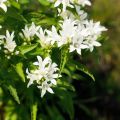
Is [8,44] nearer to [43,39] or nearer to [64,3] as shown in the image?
[43,39]

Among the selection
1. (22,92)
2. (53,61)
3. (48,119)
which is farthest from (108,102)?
(53,61)

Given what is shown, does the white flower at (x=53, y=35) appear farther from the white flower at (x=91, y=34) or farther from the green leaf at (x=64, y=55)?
the white flower at (x=91, y=34)

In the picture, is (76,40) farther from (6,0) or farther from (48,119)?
(48,119)

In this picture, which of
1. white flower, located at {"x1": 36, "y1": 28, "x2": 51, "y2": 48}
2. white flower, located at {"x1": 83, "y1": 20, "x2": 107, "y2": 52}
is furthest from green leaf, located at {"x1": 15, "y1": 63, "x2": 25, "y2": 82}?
white flower, located at {"x1": 83, "y1": 20, "x2": 107, "y2": 52}

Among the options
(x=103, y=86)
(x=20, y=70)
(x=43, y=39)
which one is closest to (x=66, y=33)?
(x=43, y=39)

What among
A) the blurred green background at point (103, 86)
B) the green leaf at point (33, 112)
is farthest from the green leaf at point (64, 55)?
the blurred green background at point (103, 86)

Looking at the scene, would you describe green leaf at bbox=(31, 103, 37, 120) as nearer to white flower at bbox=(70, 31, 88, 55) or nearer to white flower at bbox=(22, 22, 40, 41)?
white flower at bbox=(22, 22, 40, 41)
